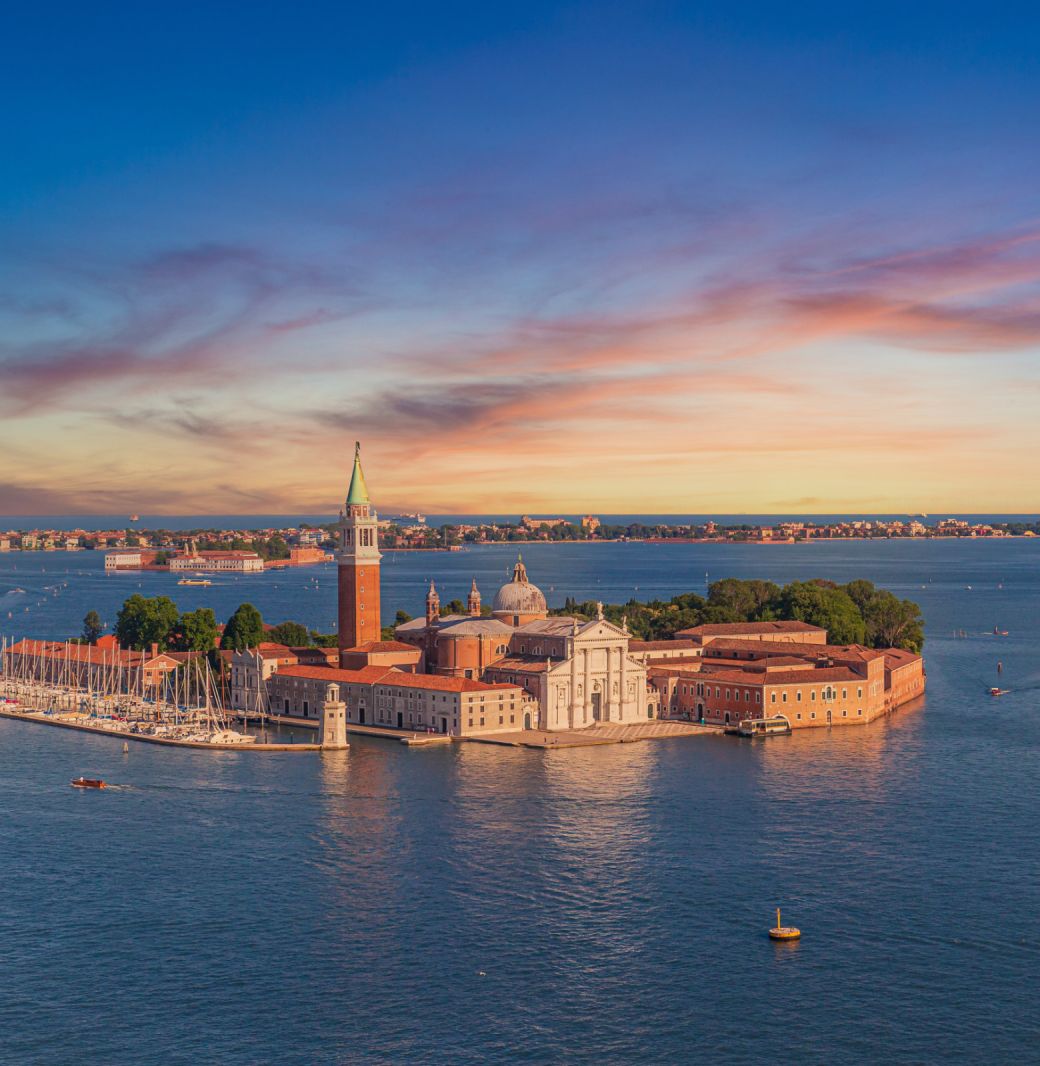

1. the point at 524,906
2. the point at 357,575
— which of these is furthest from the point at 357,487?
the point at 524,906

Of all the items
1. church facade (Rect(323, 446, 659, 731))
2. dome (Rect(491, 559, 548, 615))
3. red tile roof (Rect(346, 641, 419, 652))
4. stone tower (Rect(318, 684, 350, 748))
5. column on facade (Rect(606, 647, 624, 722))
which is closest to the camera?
stone tower (Rect(318, 684, 350, 748))

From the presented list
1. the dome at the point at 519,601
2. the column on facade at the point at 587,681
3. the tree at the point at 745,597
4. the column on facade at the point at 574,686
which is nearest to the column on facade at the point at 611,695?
the column on facade at the point at 587,681

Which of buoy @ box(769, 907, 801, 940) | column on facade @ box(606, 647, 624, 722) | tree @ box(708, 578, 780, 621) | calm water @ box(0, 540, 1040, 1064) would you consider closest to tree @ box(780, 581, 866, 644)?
tree @ box(708, 578, 780, 621)

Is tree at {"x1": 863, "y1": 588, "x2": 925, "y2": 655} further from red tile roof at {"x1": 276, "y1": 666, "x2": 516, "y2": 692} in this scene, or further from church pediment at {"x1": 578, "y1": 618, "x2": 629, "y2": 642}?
red tile roof at {"x1": 276, "y1": 666, "x2": 516, "y2": 692}

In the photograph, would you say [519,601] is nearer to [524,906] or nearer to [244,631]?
[244,631]

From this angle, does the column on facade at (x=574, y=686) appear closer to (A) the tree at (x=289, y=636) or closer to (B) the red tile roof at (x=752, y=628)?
(B) the red tile roof at (x=752, y=628)

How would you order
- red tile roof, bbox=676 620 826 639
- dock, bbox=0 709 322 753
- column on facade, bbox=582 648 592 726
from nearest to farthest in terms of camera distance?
dock, bbox=0 709 322 753
column on facade, bbox=582 648 592 726
red tile roof, bbox=676 620 826 639
